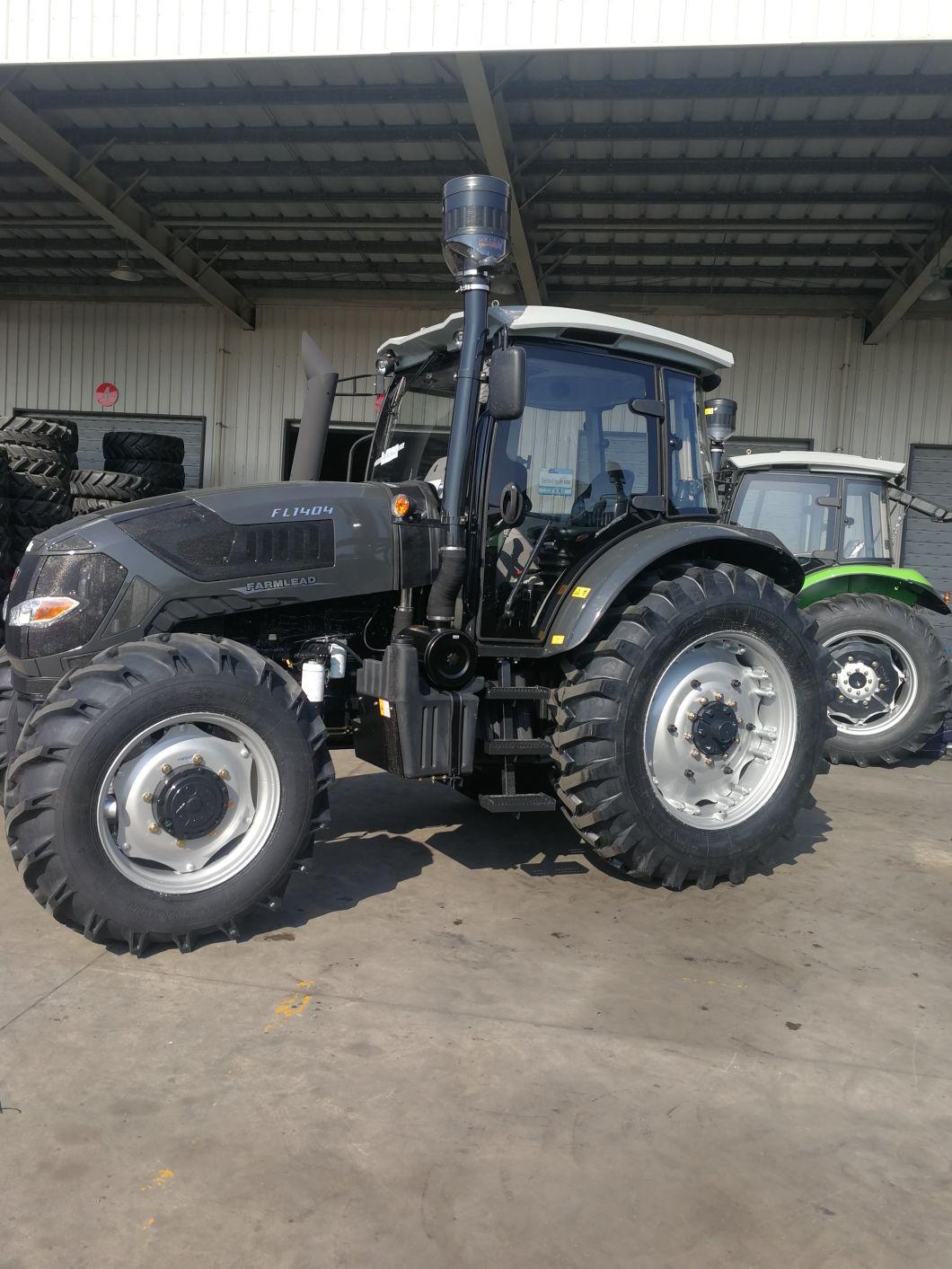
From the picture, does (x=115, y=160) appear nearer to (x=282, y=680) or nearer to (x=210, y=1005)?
(x=282, y=680)

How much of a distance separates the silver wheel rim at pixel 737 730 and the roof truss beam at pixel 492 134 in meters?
4.02

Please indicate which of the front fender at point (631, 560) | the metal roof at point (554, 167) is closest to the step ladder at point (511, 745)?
the front fender at point (631, 560)

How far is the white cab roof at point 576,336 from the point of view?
385 centimetres

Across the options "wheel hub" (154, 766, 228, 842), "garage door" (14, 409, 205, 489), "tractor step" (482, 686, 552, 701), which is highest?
"garage door" (14, 409, 205, 489)

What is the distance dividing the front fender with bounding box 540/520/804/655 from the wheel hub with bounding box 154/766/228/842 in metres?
1.36

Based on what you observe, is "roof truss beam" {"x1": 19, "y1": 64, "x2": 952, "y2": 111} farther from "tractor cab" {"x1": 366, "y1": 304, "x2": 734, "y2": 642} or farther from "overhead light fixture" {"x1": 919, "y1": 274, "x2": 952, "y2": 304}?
"tractor cab" {"x1": 366, "y1": 304, "x2": 734, "y2": 642}

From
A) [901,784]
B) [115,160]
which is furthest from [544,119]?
[901,784]

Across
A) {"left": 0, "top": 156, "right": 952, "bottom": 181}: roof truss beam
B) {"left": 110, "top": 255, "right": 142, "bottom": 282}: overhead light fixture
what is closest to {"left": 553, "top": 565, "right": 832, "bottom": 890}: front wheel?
{"left": 0, "top": 156, "right": 952, "bottom": 181}: roof truss beam

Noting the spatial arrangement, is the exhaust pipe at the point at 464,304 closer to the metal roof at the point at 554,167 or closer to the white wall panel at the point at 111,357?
the metal roof at the point at 554,167

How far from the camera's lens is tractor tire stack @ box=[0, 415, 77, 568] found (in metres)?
7.90

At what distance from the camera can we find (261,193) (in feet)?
35.8

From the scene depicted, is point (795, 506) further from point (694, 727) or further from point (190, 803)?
point (190, 803)

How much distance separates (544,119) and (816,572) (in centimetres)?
489

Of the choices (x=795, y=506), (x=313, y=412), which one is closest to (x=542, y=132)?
(x=795, y=506)
